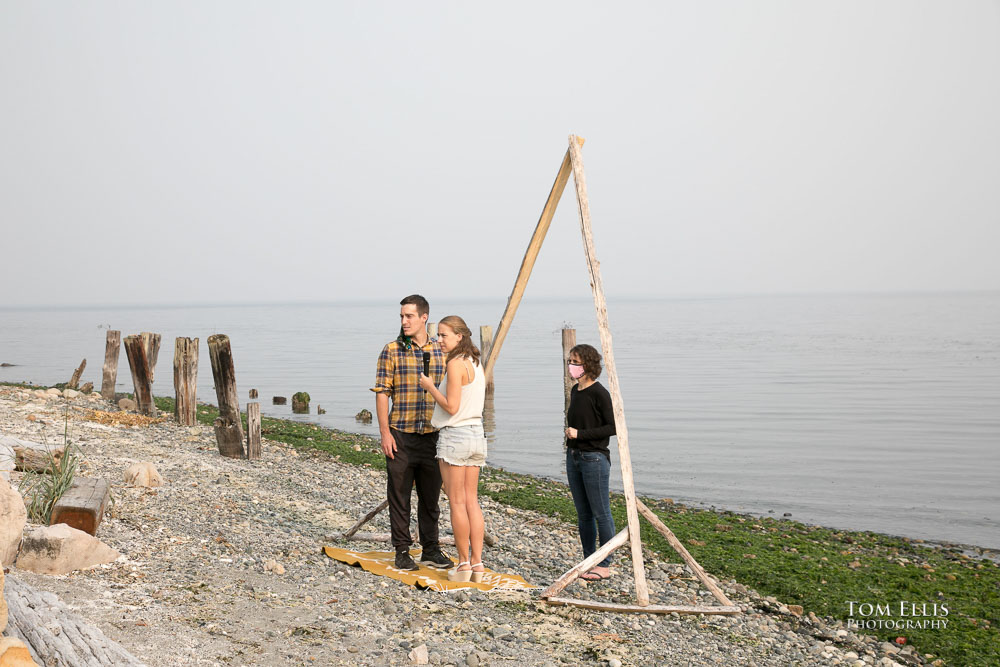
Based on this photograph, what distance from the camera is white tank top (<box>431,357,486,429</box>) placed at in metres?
6.25

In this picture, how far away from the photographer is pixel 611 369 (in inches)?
261

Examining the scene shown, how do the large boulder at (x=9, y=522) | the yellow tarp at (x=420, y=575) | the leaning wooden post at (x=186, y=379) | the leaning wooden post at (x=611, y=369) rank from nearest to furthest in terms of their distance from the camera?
the large boulder at (x=9, y=522)
the leaning wooden post at (x=611, y=369)
the yellow tarp at (x=420, y=575)
the leaning wooden post at (x=186, y=379)

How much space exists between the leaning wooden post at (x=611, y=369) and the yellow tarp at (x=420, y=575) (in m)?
1.04

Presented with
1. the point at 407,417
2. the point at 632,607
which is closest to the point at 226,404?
the point at 407,417

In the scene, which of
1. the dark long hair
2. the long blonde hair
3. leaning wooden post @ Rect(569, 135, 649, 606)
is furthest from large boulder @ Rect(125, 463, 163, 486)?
leaning wooden post @ Rect(569, 135, 649, 606)

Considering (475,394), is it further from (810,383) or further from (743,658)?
(810,383)

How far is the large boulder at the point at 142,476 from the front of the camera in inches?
351

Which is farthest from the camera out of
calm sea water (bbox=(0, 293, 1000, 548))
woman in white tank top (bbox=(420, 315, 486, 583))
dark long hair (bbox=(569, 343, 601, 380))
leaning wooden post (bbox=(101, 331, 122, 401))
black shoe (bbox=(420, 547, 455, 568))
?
leaning wooden post (bbox=(101, 331, 122, 401))

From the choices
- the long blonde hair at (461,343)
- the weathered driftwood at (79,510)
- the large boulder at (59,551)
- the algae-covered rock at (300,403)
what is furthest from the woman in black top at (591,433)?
the algae-covered rock at (300,403)

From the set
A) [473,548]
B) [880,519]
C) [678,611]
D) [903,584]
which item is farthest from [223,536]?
[880,519]

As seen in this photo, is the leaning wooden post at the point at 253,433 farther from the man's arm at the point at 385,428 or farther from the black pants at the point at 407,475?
the man's arm at the point at 385,428

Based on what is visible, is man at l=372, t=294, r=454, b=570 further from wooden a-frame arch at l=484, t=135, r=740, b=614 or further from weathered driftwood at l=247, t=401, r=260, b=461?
weathered driftwood at l=247, t=401, r=260, b=461

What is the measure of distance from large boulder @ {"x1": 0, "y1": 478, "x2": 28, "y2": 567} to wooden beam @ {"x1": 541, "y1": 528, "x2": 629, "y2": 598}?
385cm

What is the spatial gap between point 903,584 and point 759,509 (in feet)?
16.7
